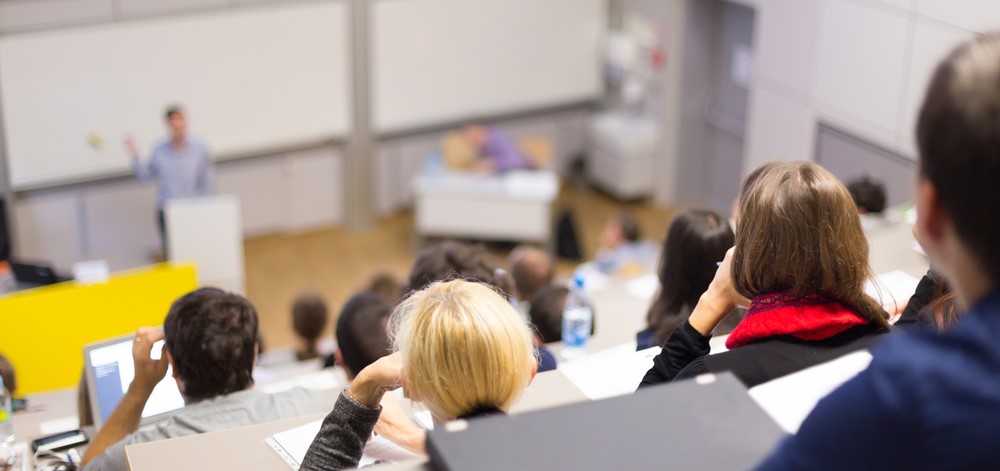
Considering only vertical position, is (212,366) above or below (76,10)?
below

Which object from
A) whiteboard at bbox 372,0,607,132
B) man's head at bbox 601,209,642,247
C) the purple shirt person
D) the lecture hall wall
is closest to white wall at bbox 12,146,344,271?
the lecture hall wall

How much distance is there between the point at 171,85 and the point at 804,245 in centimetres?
652

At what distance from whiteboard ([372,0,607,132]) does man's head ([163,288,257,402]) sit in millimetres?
5769

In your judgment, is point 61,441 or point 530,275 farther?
point 530,275

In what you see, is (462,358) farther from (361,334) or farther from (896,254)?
(896,254)

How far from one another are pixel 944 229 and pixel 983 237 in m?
0.04

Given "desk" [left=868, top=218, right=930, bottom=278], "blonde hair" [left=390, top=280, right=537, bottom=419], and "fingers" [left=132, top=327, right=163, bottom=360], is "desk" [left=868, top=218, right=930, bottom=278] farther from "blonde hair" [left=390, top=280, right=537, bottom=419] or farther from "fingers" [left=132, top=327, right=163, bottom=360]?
"fingers" [left=132, top=327, right=163, bottom=360]

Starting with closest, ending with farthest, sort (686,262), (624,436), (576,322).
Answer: (624,436) → (686,262) → (576,322)

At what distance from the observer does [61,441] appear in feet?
11.0

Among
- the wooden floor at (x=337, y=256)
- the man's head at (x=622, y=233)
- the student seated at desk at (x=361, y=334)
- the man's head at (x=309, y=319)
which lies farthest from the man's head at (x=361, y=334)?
the wooden floor at (x=337, y=256)

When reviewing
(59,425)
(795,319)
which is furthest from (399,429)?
(59,425)

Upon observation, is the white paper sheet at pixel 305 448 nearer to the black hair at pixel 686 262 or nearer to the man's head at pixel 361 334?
the man's head at pixel 361 334

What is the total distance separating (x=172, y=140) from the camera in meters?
7.27

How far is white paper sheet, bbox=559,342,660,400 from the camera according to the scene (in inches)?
79.0
